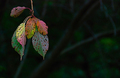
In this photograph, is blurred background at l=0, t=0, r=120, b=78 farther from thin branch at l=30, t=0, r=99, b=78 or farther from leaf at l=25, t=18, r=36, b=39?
leaf at l=25, t=18, r=36, b=39

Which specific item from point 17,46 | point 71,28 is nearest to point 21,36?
point 17,46

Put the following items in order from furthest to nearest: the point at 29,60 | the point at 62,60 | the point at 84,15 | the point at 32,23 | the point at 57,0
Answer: the point at 62,60 → the point at 29,60 → the point at 57,0 → the point at 84,15 → the point at 32,23

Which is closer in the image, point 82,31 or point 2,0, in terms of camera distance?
point 2,0

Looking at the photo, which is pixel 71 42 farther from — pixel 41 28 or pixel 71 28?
pixel 41 28

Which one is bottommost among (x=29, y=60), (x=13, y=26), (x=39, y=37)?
(x=29, y=60)

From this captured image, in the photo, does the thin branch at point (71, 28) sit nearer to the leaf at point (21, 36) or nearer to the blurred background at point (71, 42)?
the blurred background at point (71, 42)

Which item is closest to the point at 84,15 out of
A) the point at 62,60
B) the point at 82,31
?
the point at 82,31

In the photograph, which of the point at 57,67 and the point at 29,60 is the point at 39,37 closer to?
the point at 29,60
